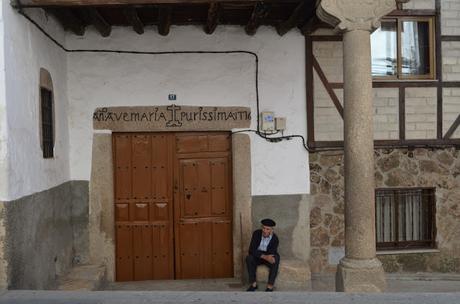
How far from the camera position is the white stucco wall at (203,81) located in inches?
279

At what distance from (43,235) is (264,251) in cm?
270

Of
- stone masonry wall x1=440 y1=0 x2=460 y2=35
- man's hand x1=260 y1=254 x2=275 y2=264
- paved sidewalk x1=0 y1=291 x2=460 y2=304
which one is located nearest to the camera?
paved sidewalk x1=0 y1=291 x2=460 y2=304

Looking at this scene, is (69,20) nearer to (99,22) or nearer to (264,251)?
(99,22)

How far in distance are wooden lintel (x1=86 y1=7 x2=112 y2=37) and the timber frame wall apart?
271cm

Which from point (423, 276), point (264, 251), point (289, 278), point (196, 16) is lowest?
Result: point (423, 276)

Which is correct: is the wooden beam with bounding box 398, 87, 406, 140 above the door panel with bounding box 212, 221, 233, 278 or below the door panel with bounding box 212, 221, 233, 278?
above

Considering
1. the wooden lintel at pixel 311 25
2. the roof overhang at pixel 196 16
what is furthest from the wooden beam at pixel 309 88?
the roof overhang at pixel 196 16

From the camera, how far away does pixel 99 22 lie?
6.47 metres

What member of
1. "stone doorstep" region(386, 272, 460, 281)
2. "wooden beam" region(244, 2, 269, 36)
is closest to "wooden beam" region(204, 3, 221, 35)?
"wooden beam" region(244, 2, 269, 36)

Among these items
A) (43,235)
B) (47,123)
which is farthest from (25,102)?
(43,235)

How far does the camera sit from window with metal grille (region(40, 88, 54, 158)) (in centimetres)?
593

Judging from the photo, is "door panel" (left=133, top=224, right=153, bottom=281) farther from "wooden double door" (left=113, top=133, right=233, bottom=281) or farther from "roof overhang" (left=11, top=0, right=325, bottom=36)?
"roof overhang" (left=11, top=0, right=325, bottom=36)

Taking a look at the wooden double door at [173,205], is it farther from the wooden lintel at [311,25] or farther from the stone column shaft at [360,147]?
the stone column shaft at [360,147]

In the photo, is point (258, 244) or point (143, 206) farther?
point (143, 206)
